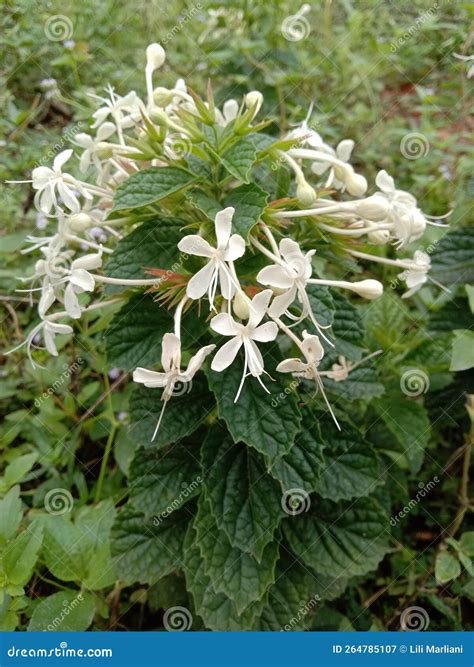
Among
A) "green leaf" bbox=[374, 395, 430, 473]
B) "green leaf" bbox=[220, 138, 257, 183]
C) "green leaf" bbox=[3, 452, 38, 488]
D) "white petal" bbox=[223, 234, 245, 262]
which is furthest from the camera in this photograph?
"green leaf" bbox=[374, 395, 430, 473]

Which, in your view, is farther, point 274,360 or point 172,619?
point 172,619

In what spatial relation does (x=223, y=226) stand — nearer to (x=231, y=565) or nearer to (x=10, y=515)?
(x=231, y=565)

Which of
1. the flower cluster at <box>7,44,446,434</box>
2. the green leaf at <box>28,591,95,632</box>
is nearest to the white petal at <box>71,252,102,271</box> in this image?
the flower cluster at <box>7,44,446,434</box>

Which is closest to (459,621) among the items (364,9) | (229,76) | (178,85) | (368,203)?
(368,203)

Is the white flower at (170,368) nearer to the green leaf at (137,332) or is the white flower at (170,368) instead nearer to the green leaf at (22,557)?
the green leaf at (137,332)

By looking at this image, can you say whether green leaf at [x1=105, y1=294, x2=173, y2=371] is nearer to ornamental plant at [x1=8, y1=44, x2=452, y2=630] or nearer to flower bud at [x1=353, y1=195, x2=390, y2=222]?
ornamental plant at [x1=8, y1=44, x2=452, y2=630]

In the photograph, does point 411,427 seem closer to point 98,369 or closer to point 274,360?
point 274,360

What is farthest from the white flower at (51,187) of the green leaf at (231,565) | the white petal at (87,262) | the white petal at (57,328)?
the green leaf at (231,565)
